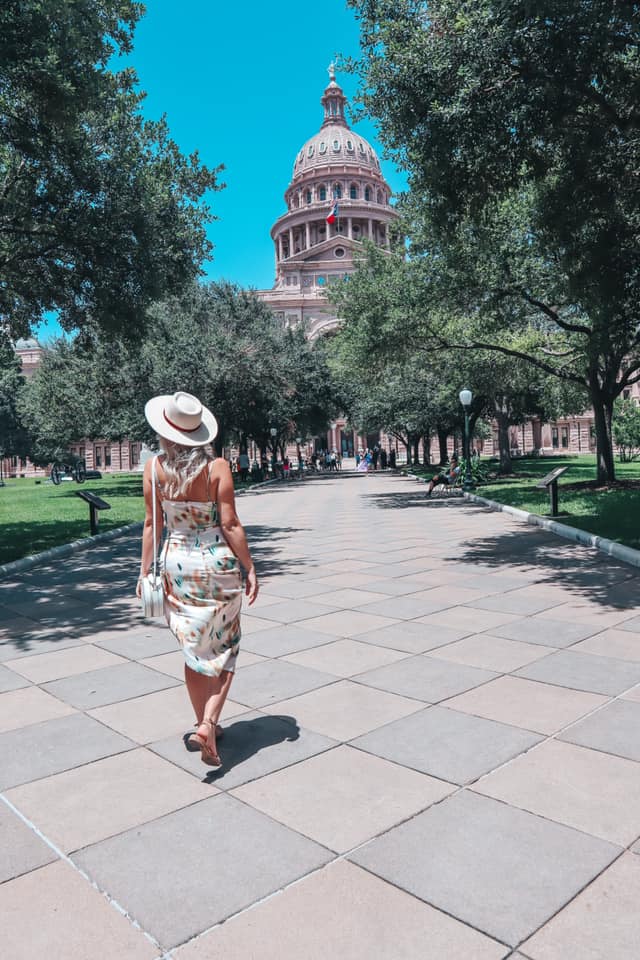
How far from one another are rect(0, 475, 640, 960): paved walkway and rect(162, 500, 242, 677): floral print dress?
0.57 m

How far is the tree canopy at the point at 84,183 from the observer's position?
9422 millimetres

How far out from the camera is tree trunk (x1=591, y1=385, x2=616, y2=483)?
20.4m

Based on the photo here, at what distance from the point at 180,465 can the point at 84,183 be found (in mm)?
10041

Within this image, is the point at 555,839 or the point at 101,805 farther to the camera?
the point at 101,805

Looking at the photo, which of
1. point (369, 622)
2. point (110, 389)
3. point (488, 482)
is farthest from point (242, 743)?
point (110, 389)

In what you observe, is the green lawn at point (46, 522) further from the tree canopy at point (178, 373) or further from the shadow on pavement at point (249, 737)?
the shadow on pavement at point (249, 737)

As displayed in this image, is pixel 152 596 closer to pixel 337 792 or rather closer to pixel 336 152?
pixel 337 792

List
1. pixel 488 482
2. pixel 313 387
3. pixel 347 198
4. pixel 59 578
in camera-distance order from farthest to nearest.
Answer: pixel 347 198 < pixel 313 387 < pixel 488 482 < pixel 59 578

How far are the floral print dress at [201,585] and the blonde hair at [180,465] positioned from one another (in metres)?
0.07

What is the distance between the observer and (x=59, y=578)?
31.4 ft

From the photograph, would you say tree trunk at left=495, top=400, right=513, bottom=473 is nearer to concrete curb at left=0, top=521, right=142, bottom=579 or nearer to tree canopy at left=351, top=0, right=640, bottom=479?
tree canopy at left=351, top=0, right=640, bottom=479

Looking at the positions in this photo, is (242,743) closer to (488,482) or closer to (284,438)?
(488,482)

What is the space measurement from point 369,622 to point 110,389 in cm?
2608

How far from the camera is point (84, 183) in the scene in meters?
11.9
